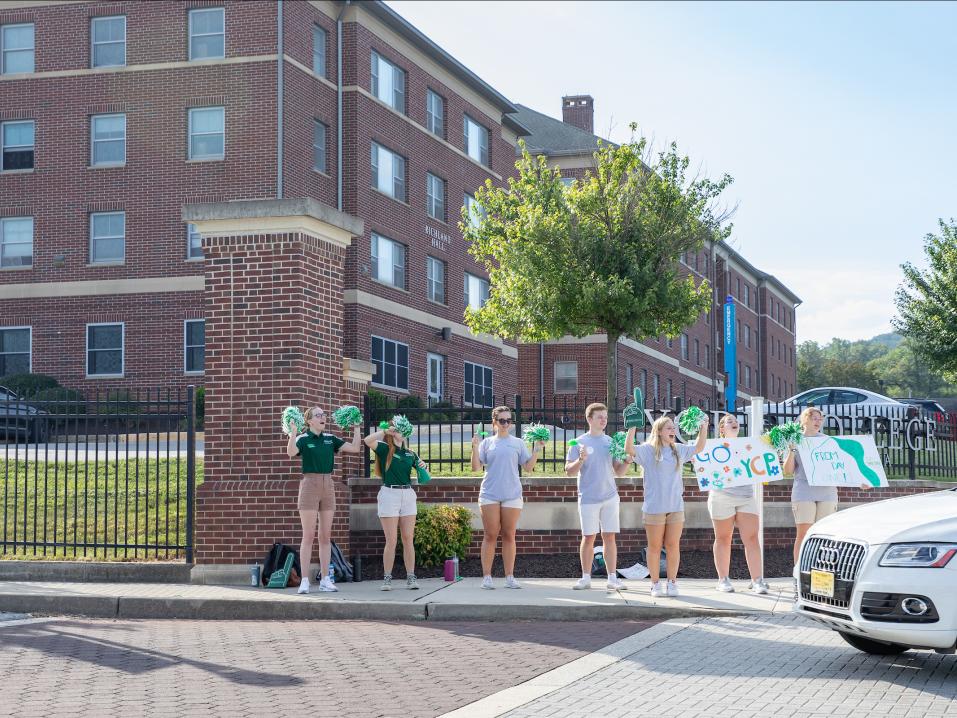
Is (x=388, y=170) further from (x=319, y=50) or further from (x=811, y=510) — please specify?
(x=811, y=510)

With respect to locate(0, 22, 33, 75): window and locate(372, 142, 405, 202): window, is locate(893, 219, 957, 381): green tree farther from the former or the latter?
locate(0, 22, 33, 75): window

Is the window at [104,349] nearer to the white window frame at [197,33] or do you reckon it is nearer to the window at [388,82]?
the white window frame at [197,33]

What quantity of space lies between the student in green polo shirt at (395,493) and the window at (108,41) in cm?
2325

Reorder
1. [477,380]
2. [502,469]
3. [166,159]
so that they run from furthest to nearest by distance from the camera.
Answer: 1. [477,380]
2. [166,159]
3. [502,469]

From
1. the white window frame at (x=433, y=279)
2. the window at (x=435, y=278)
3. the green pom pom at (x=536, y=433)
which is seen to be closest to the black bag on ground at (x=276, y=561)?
the green pom pom at (x=536, y=433)

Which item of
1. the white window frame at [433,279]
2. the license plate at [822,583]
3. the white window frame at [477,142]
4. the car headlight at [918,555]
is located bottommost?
the license plate at [822,583]

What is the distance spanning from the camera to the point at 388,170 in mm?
35969

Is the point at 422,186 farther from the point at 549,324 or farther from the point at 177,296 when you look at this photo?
the point at 549,324

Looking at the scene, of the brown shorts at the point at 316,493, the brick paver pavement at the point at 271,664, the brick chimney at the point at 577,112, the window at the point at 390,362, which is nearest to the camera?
the brick paver pavement at the point at 271,664

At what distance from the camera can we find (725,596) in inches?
478

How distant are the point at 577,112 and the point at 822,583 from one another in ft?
162

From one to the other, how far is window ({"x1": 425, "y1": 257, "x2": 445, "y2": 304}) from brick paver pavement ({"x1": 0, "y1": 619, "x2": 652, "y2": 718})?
27.3 metres

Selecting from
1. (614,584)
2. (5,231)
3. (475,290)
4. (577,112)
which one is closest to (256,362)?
(614,584)

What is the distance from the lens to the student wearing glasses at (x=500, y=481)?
12.6 m
